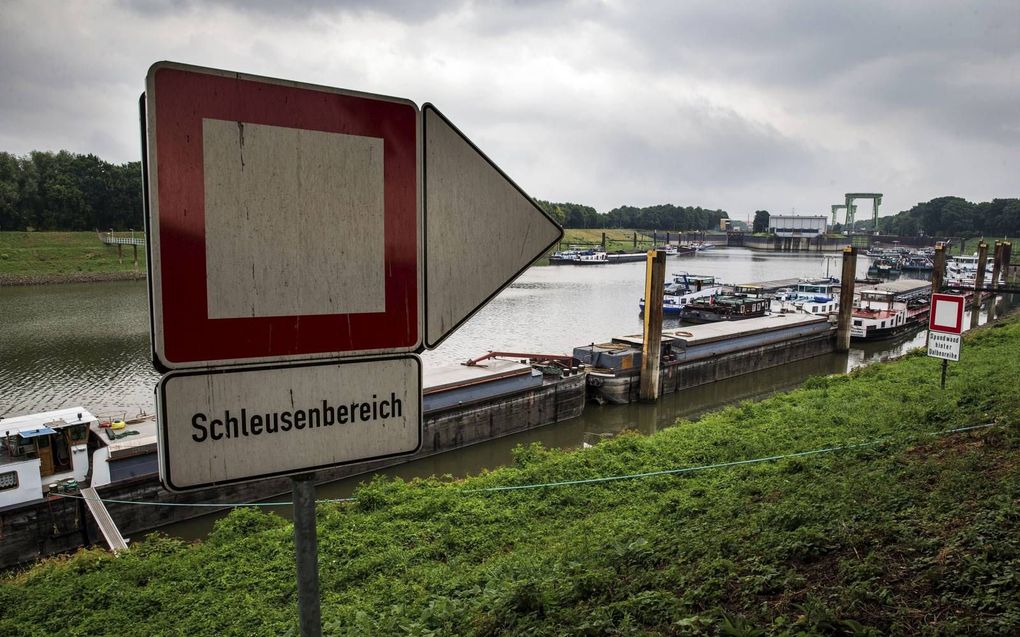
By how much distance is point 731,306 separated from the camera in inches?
1529

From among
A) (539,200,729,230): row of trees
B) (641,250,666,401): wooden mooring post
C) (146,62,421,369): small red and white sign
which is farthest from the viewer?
(539,200,729,230): row of trees

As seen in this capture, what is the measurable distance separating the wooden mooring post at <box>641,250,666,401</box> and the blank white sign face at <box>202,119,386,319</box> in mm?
20918

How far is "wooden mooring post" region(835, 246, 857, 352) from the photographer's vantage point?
31312mm

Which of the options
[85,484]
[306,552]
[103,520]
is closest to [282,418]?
[306,552]

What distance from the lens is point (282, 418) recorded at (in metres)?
1.41

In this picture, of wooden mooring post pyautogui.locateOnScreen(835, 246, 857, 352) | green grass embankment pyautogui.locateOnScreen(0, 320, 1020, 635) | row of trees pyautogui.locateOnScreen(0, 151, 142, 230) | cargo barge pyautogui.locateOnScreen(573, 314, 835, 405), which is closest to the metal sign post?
green grass embankment pyautogui.locateOnScreen(0, 320, 1020, 635)

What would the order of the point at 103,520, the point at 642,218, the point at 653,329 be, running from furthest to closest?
1. the point at 642,218
2. the point at 653,329
3. the point at 103,520

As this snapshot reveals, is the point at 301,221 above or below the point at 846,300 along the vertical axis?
above

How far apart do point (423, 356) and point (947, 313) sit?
776 inches

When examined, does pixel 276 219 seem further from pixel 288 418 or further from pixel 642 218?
pixel 642 218

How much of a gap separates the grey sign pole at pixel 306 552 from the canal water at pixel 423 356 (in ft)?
37.4

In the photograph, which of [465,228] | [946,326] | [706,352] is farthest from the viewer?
[706,352]

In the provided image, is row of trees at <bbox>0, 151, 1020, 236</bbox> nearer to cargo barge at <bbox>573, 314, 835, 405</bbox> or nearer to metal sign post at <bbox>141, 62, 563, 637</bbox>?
cargo barge at <bbox>573, 314, 835, 405</bbox>

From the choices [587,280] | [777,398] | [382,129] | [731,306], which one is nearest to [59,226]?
[587,280]
